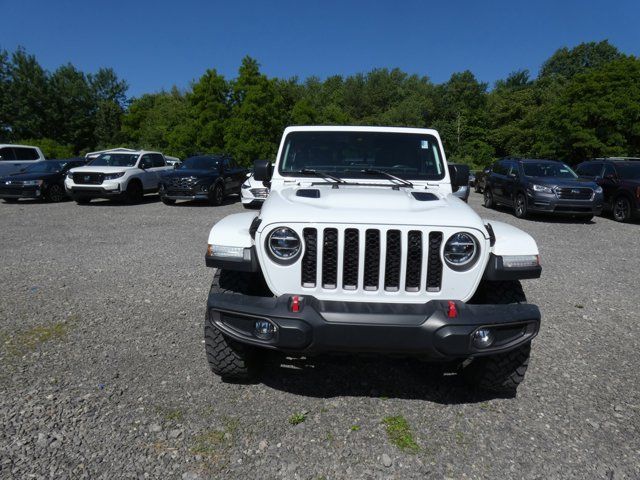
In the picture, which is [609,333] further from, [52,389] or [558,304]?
[52,389]

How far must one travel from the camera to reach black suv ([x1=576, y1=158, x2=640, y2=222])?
1194 cm

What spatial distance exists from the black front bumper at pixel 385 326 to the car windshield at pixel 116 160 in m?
13.9

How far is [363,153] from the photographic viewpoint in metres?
4.20

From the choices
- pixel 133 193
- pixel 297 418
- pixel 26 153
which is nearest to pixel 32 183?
pixel 133 193

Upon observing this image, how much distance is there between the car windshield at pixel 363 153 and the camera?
4.11 meters

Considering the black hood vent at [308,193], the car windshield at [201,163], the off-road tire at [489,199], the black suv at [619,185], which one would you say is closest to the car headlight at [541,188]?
the black suv at [619,185]

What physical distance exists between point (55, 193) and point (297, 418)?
48.5ft

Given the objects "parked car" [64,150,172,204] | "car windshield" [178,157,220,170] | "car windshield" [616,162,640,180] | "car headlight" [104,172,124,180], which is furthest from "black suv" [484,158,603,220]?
"car headlight" [104,172,124,180]

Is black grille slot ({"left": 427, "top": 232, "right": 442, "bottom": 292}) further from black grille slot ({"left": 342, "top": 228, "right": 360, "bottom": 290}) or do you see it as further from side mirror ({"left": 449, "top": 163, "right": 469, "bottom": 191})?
side mirror ({"left": 449, "top": 163, "right": 469, "bottom": 191})

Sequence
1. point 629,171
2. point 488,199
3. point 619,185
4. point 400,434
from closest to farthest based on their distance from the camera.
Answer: point 400,434 → point 619,185 → point 629,171 → point 488,199

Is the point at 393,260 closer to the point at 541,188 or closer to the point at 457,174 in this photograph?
the point at 457,174

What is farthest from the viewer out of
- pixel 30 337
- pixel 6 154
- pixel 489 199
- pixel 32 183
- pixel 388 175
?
pixel 6 154

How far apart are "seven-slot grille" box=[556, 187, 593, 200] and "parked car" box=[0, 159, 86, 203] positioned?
14.8 meters

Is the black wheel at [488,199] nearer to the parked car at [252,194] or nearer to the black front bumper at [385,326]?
the parked car at [252,194]
